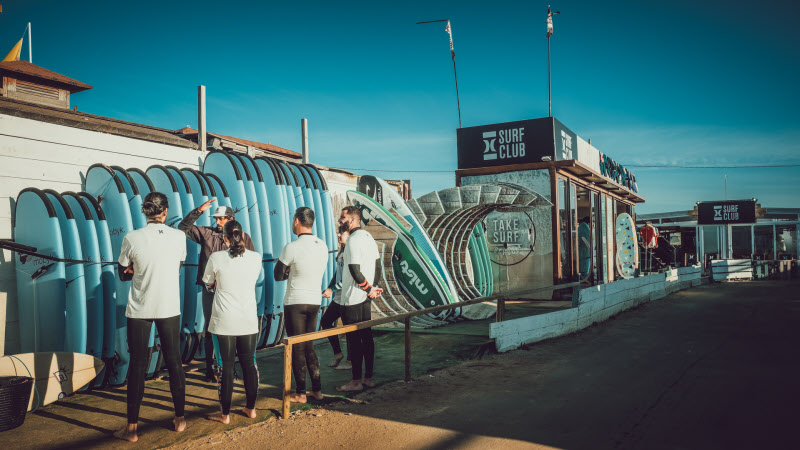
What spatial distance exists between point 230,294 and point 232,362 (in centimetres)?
57

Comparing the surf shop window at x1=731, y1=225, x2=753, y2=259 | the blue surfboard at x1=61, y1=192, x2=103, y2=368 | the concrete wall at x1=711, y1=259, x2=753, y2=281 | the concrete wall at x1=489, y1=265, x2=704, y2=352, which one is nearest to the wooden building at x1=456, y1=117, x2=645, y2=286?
the concrete wall at x1=489, y1=265, x2=704, y2=352

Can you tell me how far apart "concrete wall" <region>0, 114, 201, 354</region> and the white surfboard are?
77 cm

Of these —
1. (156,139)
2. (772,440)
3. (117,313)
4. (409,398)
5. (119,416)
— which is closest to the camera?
(772,440)

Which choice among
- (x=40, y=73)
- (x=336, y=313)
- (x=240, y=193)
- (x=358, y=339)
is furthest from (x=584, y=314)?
(x=40, y=73)

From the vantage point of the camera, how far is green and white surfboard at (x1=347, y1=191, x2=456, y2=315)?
9.04m

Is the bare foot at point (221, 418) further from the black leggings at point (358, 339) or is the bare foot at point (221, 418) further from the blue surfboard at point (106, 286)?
the blue surfboard at point (106, 286)

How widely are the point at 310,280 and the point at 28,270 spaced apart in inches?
117

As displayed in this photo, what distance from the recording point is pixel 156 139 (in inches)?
278

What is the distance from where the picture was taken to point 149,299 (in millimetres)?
4016

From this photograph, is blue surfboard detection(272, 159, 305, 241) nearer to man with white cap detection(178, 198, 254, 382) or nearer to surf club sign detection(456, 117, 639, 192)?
man with white cap detection(178, 198, 254, 382)

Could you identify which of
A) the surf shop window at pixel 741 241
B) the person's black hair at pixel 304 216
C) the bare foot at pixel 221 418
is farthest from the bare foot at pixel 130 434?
the surf shop window at pixel 741 241

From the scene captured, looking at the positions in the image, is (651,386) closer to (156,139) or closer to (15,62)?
(156,139)

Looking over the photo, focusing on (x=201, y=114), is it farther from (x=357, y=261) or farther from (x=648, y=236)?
(x=648, y=236)

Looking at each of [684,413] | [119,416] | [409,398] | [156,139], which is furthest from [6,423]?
[684,413]
